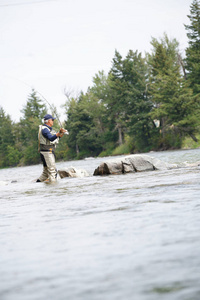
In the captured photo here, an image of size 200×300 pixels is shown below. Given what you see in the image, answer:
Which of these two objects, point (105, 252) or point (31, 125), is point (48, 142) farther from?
point (31, 125)

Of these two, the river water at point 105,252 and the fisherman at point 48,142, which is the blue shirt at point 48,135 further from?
the river water at point 105,252

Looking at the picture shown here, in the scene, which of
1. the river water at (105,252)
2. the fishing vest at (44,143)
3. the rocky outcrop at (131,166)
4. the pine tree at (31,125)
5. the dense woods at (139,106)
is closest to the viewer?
the river water at (105,252)

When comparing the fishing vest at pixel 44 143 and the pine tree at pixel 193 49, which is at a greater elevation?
the pine tree at pixel 193 49

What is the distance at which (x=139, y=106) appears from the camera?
50188mm

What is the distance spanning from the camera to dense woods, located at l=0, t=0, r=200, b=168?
1603 inches

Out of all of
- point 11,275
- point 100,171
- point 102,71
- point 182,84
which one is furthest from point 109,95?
point 11,275

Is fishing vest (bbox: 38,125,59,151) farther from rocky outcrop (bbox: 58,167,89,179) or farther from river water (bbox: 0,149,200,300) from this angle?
river water (bbox: 0,149,200,300)

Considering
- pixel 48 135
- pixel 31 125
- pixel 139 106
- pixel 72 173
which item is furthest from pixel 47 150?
pixel 31 125

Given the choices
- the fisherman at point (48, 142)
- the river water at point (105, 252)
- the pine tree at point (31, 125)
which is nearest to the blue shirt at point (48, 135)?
the fisherman at point (48, 142)

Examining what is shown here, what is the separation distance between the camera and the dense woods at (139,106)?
40.7 meters

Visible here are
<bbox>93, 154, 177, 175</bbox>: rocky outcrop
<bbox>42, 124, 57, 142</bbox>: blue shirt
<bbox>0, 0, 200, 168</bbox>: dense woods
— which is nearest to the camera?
<bbox>42, 124, 57, 142</bbox>: blue shirt

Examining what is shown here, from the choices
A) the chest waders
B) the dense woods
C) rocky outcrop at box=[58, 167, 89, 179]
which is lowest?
rocky outcrop at box=[58, 167, 89, 179]

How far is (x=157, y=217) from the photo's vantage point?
4125 mm

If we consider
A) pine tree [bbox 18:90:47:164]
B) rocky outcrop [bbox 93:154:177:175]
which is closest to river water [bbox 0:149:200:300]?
rocky outcrop [bbox 93:154:177:175]
